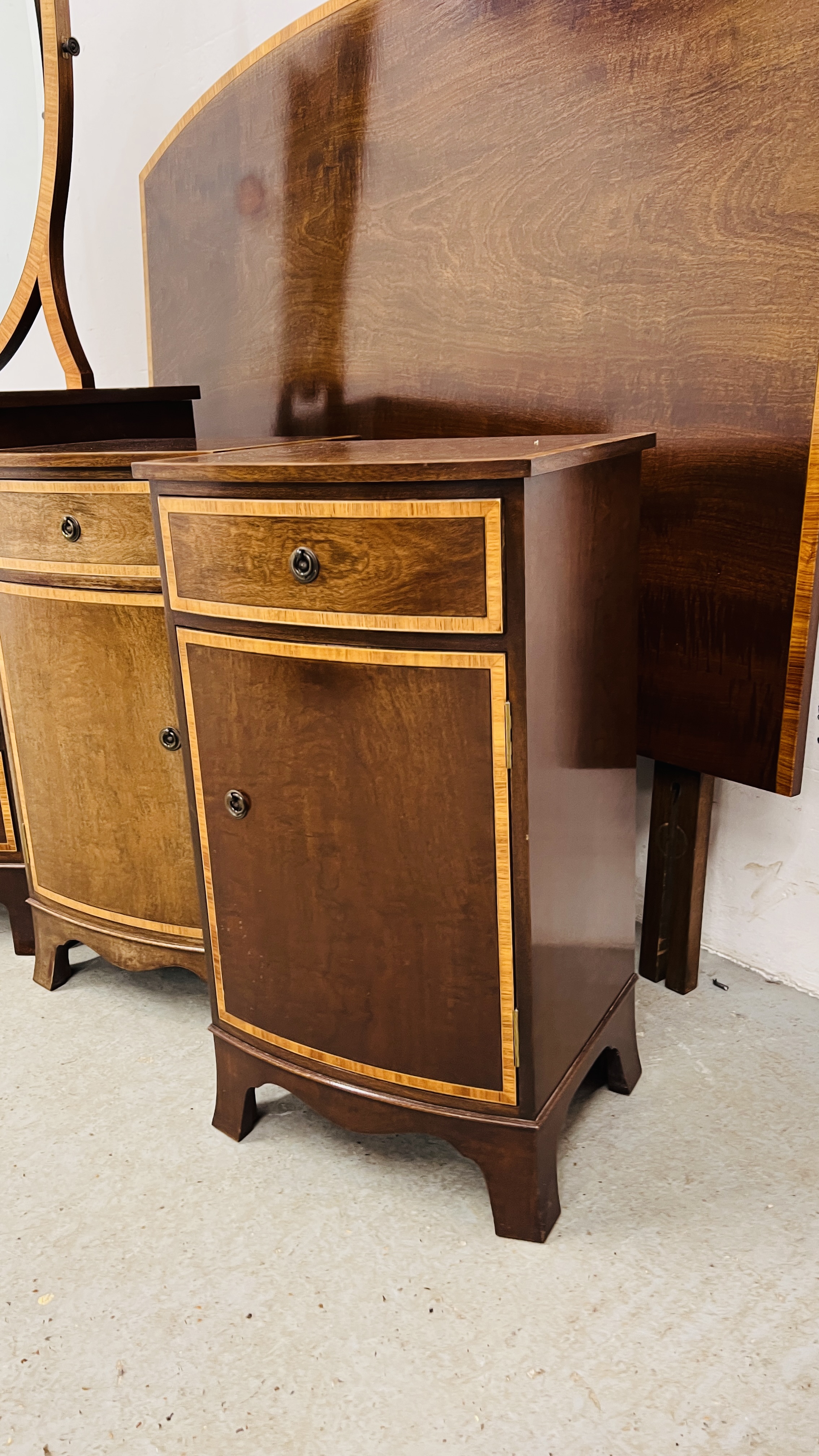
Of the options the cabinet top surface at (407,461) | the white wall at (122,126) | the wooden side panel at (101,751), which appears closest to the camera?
the cabinet top surface at (407,461)

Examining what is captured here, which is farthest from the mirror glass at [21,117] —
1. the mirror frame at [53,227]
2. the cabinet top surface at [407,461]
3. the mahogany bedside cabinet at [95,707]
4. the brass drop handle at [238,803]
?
the brass drop handle at [238,803]

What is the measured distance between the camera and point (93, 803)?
172cm

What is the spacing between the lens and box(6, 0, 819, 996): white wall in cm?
173

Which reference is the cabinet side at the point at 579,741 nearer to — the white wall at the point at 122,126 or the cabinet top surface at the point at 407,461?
the cabinet top surface at the point at 407,461

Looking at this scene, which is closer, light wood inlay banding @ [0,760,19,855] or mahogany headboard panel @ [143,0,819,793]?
mahogany headboard panel @ [143,0,819,793]

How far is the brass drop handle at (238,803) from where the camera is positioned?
1323 millimetres

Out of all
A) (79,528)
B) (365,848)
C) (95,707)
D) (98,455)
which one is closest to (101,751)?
(95,707)

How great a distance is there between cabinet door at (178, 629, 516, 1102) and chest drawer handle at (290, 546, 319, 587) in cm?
8

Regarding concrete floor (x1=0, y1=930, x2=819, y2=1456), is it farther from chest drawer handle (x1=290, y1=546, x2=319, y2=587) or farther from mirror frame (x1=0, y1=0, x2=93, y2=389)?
mirror frame (x1=0, y1=0, x2=93, y2=389)

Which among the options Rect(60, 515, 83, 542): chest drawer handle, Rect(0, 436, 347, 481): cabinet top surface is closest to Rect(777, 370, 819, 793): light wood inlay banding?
Rect(0, 436, 347, 481): cabinet top surface

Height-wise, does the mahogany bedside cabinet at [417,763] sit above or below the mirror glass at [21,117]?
below

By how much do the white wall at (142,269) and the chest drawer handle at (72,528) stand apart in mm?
991

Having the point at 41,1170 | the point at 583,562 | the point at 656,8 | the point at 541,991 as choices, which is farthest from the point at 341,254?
the point at 41,1170

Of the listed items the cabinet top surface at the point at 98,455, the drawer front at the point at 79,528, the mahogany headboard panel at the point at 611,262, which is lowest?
the drawer front at the point at 79,528
